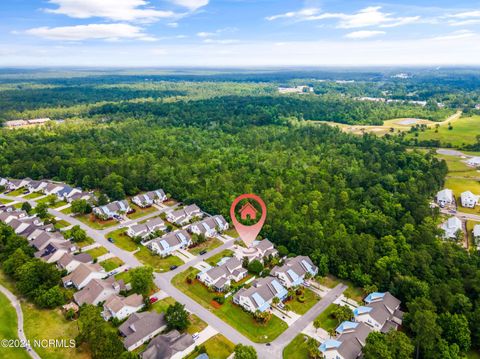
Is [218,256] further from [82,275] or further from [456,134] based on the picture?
[456,134]

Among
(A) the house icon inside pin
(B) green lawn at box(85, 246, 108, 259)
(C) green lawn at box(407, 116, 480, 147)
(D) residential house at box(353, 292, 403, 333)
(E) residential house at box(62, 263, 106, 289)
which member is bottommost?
(D) residential house at box(353, 292, 403, 333)

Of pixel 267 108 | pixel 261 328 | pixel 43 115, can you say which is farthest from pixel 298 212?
pixel 43 115

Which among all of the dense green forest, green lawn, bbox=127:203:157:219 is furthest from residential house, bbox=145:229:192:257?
green lawn, bbox=127:203:157:219

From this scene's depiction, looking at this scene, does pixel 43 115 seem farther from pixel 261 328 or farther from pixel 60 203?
pixel 261 328

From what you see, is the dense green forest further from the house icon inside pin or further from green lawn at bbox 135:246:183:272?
green lawn at bbox 135:246:183:272

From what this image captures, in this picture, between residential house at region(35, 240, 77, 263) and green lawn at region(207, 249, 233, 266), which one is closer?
residential house at region(35, 240, 77, 263)

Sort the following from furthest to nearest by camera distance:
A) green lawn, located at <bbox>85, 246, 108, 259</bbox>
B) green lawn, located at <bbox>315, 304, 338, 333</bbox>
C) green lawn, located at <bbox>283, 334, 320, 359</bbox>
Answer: green lawn, located at <bbox>85, 246, 108, 259</bbox>
green lawn, located at <bbox>315, 304, 338, 333</bbox>
green lawn, located at <bbox>283, 334, 320, 359</bbox>

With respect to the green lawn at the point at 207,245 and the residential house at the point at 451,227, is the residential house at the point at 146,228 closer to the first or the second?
the green lawn at the point at 207,245

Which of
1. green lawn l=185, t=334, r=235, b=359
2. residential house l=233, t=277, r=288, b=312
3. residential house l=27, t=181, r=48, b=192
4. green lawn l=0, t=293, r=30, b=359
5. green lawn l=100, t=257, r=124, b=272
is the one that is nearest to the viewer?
green lawn l=0, t=293, r=30, b=359
